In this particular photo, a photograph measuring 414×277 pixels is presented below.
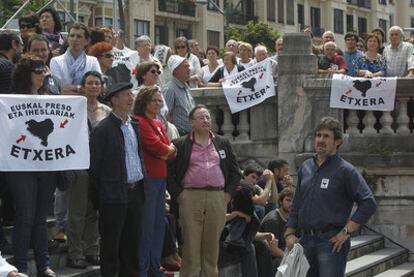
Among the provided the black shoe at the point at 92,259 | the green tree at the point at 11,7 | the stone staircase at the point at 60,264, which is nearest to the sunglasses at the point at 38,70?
the stone staircase at the point at 60,264

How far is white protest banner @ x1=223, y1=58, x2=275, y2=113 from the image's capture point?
16.4m

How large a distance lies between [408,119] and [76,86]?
21.0ft

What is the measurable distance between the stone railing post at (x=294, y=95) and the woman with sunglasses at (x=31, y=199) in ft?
21.4

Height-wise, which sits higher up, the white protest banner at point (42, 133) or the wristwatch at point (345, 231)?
the white protest banner at point (42, 133)

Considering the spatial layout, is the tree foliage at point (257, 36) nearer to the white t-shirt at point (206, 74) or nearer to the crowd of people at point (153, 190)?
the white t-shirt at point (206, 74)

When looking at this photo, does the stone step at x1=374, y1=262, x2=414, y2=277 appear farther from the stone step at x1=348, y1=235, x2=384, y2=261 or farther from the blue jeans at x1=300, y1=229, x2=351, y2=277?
Answer: the blue jeans at x1=300, y1=229, x2=351, y2=277

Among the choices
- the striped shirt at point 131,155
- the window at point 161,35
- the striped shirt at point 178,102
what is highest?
the window at point 161,35

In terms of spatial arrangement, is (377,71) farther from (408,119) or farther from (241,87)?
(241,87)

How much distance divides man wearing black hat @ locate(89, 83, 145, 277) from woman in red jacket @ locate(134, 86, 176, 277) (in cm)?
11

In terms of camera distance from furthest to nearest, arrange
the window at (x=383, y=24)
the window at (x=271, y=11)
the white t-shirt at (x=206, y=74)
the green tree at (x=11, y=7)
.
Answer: the window at (x=383, y=24) → the window at (x=271, y=11) → the green tree at (x=11, y=7) → the white t-shirt at (x=206, y=74)

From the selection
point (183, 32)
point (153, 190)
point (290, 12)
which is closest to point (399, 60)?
point (153, 190)

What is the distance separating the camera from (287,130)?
16453mm

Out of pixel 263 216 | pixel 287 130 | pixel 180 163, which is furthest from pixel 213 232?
pixel 287 130

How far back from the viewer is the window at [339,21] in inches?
3059
